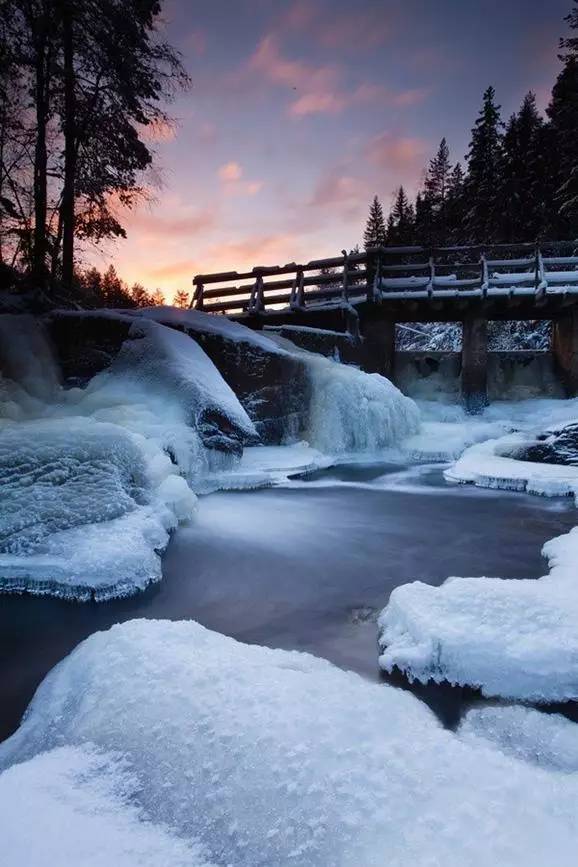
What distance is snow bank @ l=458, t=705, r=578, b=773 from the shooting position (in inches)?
78.0

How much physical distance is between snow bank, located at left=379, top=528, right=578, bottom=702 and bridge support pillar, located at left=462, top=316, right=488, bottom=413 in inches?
467

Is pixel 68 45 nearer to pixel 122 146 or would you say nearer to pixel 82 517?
pixel 122 146

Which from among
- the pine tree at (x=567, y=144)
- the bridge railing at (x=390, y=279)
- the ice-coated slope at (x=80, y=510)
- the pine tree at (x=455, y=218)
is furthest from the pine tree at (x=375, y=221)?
the ice-coated slope at (x=80, y=510)

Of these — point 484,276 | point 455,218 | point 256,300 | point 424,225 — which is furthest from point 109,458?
point 424,225

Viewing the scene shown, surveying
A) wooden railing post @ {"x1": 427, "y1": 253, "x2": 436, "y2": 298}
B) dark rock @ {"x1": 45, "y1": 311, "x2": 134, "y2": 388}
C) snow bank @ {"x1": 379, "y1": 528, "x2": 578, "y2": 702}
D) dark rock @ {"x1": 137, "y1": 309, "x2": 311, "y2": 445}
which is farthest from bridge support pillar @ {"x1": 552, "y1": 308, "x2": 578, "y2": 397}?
snow bank @ {"x1": 379, "y1": 528, "x2": 578, "y2": 702}

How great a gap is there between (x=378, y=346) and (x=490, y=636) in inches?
498

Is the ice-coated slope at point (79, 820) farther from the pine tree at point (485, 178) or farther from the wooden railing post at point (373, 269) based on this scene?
the pine tree at point (485, 178)

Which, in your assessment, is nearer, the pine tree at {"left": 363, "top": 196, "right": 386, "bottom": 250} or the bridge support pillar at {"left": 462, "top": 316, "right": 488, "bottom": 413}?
the bridge support pillar at {"left": 462, "top": 316, "right": 488, "bottom": 413}

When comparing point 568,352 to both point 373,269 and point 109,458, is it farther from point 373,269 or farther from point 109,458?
point 109,458

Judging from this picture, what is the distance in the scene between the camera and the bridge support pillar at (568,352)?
14.3 m

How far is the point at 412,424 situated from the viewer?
36.7 ft

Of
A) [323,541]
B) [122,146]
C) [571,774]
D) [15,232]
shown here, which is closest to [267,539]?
[323,541]

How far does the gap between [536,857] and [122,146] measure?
49.4ft

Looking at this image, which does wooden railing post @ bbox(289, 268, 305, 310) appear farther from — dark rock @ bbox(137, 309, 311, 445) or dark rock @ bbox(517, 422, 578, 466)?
dark rock @ bbox(517, 422, 578, 466)
